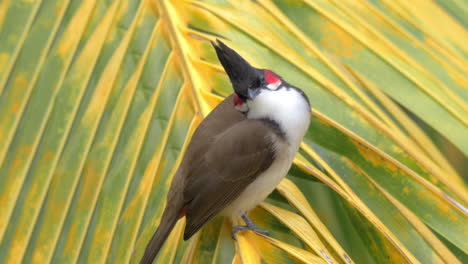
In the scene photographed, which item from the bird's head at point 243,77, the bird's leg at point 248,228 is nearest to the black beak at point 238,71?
the bird's head at point 243,77

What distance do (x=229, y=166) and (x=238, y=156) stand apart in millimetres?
34

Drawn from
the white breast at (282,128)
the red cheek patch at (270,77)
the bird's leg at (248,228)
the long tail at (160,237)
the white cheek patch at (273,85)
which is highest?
the red cheek patch at (270,77)

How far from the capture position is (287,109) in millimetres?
1700

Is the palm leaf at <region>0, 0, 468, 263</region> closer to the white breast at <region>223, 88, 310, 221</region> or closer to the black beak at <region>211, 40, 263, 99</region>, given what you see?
the white breast at <region>223, 88, 310, 221</region>

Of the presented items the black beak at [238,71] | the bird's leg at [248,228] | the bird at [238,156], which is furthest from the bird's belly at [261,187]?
the black beak at [238,71]

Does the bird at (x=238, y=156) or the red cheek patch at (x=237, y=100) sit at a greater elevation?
the red cheek patch at (x=237, y=100)

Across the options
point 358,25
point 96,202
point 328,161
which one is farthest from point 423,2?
point 96,202

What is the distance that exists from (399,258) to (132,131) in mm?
684

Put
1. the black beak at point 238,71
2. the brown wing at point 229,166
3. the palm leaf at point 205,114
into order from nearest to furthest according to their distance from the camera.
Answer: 1. the black beak at point 238,71
2. the palm leaf at point 205,114
3. the brown wing at point 229,166

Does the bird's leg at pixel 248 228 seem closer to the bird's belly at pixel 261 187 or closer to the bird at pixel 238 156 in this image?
the bird at pixel 238 156

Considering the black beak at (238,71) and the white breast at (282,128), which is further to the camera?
the white breast at (282,128)

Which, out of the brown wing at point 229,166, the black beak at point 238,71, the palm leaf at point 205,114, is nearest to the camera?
the black beak at point 238,71

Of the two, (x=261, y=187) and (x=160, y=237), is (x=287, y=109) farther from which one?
(x=160, y=237)

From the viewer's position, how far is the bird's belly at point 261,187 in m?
1.73
